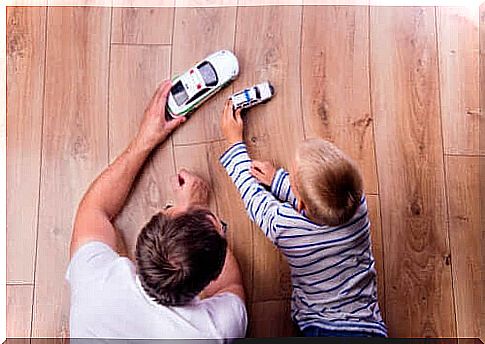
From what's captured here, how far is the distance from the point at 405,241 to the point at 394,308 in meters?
0.11

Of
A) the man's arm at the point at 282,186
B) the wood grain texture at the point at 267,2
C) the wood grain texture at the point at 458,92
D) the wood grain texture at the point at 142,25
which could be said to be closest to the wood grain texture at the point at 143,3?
the wood grain texture at the point at 142,25

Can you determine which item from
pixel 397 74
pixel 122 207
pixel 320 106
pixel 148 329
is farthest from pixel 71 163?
pixel 397 74

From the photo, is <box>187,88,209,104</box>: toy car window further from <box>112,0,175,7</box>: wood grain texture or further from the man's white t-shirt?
the man's white t-shirt

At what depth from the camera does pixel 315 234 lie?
1.05 meters

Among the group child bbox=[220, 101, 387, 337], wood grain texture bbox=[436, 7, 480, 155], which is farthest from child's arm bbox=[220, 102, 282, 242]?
wood grain texture bbox=[436, 7, 480, 155]

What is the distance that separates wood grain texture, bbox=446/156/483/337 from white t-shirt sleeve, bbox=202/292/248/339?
0.35 m

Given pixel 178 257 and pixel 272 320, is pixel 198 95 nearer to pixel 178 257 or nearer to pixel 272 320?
pixel 178 257

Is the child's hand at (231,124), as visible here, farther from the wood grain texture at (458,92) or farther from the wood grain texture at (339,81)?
the wood grain texture at (458,92)

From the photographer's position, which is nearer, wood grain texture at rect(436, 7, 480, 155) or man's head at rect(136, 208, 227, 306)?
man's head at rect(136, 208, 227, 306)

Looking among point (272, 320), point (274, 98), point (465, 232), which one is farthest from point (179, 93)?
point (465, 232)

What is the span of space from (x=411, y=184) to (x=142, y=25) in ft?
1.64

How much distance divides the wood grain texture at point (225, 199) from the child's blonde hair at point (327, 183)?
0.34 feet

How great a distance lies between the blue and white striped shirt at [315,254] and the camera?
1.05 m

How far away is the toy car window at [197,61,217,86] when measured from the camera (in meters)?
1.07
